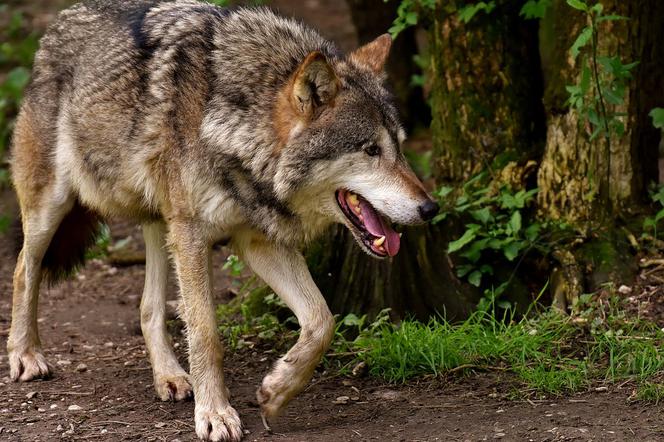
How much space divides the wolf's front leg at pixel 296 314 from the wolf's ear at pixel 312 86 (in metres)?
0.74

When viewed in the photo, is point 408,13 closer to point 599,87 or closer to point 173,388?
point 599,87

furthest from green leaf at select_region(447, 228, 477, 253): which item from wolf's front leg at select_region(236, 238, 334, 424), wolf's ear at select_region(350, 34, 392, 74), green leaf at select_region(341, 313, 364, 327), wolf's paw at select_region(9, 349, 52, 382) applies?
wolf's paw at select_region(9, 349, 52, 382)

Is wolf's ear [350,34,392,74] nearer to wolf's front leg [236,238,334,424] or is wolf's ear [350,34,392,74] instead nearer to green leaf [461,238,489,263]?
wolf's front leg [236,238,334,424]

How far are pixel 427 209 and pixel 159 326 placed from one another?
182 cm

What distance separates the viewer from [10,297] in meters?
7.09

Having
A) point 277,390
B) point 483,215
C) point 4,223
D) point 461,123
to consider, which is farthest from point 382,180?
point 4,223

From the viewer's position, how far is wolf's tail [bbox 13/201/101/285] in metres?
5.74

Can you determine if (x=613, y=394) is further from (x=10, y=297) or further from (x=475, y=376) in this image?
(x=10, y=297)

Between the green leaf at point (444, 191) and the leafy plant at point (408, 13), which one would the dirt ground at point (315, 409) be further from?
the leafy plant at point (408, 13)

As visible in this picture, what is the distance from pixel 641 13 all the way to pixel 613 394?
214cm

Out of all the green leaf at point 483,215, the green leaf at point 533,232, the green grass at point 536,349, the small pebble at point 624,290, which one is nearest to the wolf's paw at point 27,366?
the green grass at point 536,349

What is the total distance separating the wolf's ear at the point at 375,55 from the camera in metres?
4.77

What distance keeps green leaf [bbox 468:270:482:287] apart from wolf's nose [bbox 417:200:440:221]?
151 cm

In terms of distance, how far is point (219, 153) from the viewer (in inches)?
178
